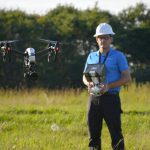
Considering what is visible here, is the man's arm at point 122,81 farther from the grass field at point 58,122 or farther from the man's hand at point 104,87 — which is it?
the grass field at point 58,122

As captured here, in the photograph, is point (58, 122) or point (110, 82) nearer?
point (110, 82)

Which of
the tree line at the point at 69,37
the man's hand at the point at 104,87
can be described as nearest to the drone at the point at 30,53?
the man's hand at the point at 104,87

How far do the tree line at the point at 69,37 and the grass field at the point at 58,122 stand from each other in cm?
282

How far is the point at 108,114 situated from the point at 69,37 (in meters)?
20.9

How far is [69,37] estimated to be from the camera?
89.1 ft

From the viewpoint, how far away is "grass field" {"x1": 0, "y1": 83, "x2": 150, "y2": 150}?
312 inches

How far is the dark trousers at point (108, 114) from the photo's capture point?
640cm

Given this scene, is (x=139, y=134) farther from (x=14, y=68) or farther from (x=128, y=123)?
(x=14, y=68)

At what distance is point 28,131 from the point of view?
9859 millimetres

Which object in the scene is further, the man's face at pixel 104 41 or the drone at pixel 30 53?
the man's face at pixel 104 41

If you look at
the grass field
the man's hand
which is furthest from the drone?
the grass field

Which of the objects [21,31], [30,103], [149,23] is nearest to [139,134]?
[30,103]

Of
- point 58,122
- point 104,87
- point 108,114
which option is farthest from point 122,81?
point 58,122

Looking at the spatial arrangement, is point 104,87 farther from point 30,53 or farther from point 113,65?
point 30,53
